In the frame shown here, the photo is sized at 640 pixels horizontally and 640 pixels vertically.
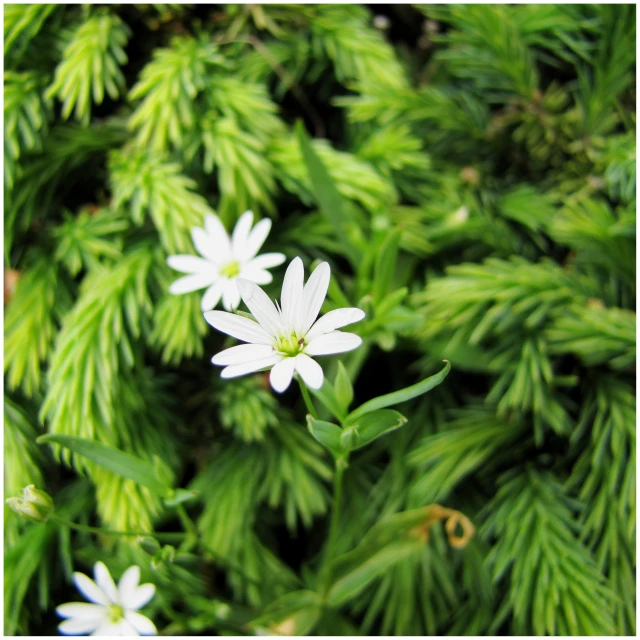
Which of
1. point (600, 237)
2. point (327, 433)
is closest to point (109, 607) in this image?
point (327, 433)

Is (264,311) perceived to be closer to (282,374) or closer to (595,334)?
(282,374)

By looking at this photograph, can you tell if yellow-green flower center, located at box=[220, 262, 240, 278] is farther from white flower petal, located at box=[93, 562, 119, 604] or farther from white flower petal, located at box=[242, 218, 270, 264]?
white flower petal, located at box=[93, 562, 119, 604]

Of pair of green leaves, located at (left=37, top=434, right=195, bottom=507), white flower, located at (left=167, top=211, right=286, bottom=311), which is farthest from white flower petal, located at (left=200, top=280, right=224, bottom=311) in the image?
pair of green leaves, located at (left=37, top=434, right=195, bottom=507)

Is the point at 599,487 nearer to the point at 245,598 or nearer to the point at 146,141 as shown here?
the point at 245,598

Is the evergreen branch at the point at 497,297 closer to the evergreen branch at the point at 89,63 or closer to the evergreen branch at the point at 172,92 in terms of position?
the evergreen branch at the point at 172,92

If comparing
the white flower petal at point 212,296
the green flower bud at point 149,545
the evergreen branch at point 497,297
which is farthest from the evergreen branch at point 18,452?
the evergreen branch at point 497,297

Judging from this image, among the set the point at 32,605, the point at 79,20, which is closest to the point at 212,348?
the point at 32,605
